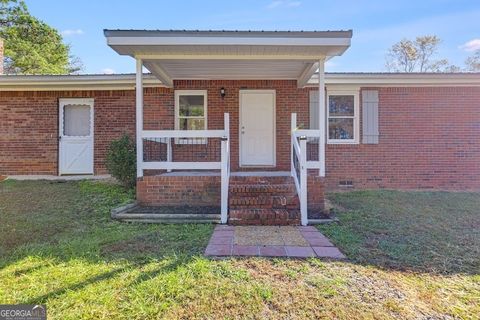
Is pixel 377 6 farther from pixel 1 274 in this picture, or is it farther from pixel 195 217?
pixel 1 274

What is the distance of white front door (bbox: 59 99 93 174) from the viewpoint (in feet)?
28.6

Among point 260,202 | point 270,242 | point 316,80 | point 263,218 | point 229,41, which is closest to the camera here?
point 270,242

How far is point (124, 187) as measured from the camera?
730 centimetres

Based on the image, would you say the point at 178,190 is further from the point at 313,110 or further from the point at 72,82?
the point at 72,82

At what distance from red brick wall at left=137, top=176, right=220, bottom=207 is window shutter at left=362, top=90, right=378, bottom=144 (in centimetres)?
460

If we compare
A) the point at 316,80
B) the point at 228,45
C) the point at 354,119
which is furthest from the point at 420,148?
the point at 228,45

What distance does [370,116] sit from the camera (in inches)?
329

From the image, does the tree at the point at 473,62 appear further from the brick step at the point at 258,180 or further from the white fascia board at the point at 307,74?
the brick step at the point at 258,180

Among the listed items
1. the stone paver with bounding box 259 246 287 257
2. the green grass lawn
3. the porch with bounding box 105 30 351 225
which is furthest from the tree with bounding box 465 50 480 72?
the stone paver with bounding box 259 246 287 257

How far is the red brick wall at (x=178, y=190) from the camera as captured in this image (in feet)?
19.5

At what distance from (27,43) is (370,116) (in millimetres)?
21548

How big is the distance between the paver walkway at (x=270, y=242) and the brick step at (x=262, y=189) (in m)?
0.86

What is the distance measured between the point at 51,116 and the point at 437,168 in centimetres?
1057

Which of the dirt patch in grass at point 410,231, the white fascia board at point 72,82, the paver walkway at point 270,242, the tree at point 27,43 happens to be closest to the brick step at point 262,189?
the paver walkway at point 270,242
